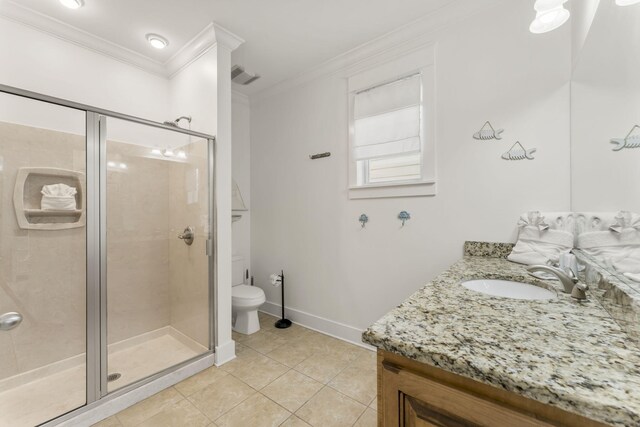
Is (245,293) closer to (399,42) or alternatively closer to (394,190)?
(394,190)

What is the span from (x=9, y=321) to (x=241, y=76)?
8.58ft

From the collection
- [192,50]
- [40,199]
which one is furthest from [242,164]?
[40,199]

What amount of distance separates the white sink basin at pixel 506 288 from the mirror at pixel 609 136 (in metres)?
0.26

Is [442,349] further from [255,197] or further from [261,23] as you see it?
[255,197]

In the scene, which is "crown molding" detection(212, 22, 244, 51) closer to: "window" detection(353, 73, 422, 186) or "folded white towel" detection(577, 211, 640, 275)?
"window" detection(353, 73, 422, 186)

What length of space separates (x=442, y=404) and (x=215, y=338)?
6.42ft

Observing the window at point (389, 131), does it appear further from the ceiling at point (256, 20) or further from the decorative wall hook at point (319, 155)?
the ceiling at point (256, 20)

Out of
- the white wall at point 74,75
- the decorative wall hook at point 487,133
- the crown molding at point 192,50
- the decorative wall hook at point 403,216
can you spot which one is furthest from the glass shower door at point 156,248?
the decorative wall hook at point 487,133

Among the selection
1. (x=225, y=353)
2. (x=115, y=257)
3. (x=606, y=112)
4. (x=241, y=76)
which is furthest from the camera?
(x=241, y=76)

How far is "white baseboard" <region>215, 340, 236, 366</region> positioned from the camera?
82.0 inches

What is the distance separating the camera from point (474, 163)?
1.84 metres

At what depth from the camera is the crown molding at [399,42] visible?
1.84 m

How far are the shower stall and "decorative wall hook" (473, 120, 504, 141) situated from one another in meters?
2.00

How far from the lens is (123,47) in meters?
2.30
